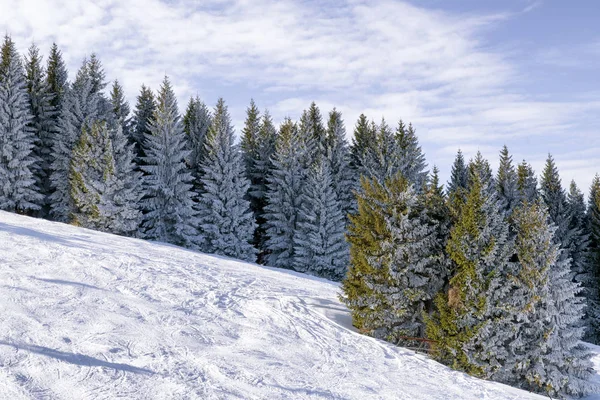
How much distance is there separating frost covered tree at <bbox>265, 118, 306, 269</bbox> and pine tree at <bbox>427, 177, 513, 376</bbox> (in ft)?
72.5

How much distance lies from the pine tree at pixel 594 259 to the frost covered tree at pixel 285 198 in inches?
995

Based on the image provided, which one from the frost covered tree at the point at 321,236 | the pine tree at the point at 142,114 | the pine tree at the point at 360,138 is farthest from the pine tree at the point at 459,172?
the pine tree at the point at 142,114

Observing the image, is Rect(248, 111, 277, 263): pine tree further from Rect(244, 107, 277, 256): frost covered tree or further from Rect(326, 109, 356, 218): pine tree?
Rect(326, 109, 356, 218): pine tree

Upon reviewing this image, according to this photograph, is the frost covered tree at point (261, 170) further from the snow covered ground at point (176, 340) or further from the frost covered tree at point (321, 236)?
the snow covered ground at point (176, 340)

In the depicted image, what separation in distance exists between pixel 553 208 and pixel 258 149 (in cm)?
2914

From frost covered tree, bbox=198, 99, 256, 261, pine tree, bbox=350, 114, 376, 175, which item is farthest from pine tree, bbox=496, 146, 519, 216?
frost covered tree, bbox=198, 99, 256, 261

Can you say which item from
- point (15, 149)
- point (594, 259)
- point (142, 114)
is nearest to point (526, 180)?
point (594, 259)

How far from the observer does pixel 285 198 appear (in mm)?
38844

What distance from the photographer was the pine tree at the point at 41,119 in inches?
1490

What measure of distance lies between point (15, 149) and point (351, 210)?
27.7m

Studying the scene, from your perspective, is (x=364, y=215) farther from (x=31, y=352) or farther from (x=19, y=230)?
(x=19, y=230)

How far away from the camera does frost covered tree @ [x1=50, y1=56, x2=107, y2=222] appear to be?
3534 cm

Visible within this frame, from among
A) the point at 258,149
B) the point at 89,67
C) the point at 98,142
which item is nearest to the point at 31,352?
the point at 98,142

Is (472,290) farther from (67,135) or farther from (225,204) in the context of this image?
(67,135)
